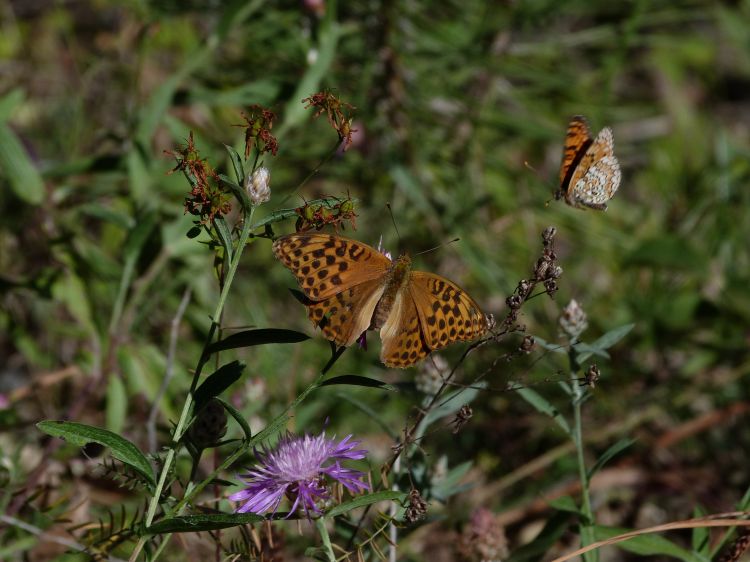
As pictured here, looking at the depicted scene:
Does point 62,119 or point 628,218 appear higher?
point 62,119

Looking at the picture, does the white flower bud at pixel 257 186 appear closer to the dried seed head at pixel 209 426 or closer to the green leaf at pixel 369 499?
the dried seed head at pixel 209 426

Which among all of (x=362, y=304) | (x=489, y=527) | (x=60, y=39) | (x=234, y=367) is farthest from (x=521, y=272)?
(x=60, y=39)

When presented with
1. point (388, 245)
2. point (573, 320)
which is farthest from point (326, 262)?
point (388, 245)

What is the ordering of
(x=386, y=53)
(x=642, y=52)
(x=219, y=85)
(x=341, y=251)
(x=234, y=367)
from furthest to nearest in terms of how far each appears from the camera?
1. (x=642, y=52)
2. (x=219, y=85)
3. (x=386, y=53)
4. (x=341, y=251)
5. (x=234, y=367)

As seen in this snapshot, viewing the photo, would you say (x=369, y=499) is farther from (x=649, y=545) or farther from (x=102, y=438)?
(x=649, y=545)

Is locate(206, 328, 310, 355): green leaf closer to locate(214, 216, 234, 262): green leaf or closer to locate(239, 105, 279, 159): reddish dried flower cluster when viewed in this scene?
locate(214, 216, 234, 262): green leaf

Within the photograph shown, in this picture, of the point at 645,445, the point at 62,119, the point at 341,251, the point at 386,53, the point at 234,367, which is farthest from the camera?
the point at 62,119

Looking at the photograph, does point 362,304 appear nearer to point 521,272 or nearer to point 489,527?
point 489,527
